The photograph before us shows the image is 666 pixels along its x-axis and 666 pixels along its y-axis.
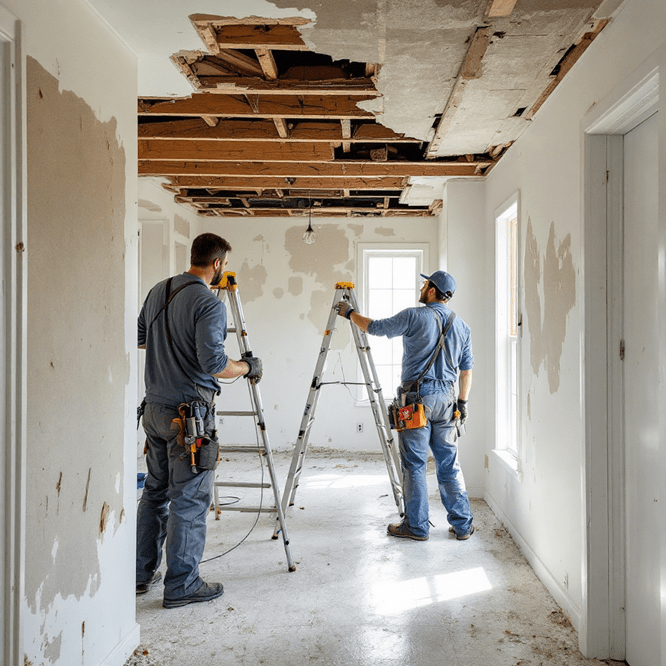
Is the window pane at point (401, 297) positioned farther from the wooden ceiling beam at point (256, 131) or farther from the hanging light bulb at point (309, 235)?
the wooden ceiling beam at point (256, 131)

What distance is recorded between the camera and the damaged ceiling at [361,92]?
2432 mm

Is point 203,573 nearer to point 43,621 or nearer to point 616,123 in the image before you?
point 43,621

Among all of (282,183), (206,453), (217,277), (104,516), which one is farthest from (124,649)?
(282,183)

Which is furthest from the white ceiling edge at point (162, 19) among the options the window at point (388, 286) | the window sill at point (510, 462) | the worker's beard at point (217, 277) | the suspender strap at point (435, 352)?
the window at point (388, 286)

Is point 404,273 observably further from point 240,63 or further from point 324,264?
point 240,63

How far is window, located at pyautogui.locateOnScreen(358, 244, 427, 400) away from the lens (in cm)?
704

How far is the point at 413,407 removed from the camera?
151 inches

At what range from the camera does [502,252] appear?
188 inches

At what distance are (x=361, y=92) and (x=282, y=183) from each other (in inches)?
94.6

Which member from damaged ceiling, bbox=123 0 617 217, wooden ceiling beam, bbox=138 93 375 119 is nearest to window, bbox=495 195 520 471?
damaged ceiling, bbox=123 0 617 217

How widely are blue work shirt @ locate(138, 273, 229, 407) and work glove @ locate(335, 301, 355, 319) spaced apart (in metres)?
1.18

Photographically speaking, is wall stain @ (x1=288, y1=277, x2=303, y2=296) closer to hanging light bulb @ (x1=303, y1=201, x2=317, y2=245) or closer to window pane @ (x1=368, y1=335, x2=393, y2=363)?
hanging light bulb @ (x1=303, y1=201, x2=317, y2=245)

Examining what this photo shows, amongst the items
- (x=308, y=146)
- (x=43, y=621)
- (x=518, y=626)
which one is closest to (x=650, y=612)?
(x=518, y=626)

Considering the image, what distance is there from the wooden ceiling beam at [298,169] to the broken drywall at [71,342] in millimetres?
2397
